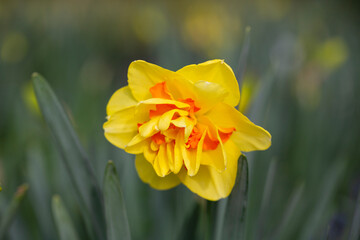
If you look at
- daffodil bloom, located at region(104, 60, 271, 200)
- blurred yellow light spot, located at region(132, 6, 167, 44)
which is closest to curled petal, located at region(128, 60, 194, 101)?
daffodil bloom, located at region(104, 60, 271, 200)

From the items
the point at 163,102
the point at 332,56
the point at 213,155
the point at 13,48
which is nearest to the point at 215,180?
the point at 213,155

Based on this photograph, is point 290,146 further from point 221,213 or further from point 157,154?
point 157,154

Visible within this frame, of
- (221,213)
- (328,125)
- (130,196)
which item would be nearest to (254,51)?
(328,125)

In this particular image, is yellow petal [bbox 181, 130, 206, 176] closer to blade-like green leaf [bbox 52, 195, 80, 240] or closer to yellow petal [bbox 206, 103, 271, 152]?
yellow petal [bbox 206, 103, 271, 152]

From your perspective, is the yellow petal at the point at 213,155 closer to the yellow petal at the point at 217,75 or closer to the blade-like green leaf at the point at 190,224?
the yellow petal at the point at 217,75

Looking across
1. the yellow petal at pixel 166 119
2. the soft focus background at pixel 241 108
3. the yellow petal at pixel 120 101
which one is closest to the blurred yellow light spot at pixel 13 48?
the soft focus background at pixel 241 108

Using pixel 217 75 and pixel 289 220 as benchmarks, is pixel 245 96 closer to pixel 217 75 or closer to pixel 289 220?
pixel 289 220
